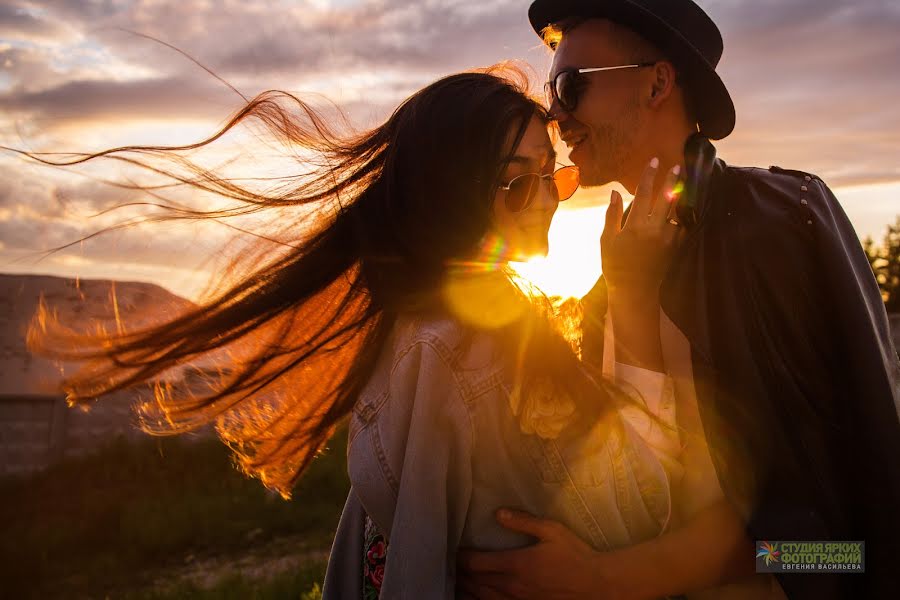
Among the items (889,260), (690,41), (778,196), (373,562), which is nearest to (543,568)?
(373,562)

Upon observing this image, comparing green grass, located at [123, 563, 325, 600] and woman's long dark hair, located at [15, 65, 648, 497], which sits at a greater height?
woman's long dark hair, located at [15, 65, 648, 497]

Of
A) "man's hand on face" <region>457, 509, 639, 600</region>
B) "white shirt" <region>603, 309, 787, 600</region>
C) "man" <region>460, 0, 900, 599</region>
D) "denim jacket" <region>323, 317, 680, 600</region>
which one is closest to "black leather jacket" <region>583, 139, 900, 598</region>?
"man" <region>460, 0, 900, 599</region>

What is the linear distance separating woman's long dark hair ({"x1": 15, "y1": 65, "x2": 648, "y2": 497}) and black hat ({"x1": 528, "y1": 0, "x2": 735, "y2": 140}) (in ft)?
2.23

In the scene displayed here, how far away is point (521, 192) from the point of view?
8.26ft

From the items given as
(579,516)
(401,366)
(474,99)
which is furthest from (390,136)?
(579,516)

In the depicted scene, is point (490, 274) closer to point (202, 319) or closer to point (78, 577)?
point (202, 319)

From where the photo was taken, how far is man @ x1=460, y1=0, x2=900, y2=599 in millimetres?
2256

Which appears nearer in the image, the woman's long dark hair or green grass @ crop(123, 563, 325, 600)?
the woman's long dark hair

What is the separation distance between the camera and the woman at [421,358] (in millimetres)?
2143

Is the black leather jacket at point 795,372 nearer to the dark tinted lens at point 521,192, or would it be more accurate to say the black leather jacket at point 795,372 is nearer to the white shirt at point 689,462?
the white shirt at point 689,462

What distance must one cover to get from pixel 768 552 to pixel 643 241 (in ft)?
3.46

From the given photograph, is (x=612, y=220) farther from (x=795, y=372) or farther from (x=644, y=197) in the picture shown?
(x=795, y=372)

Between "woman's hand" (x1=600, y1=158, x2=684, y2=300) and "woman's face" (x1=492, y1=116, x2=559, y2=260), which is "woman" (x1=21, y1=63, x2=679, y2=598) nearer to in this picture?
"woman's face" (x1=492, y1=116, x2=559, y2=260)

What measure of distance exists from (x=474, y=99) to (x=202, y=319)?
122 centimetres
